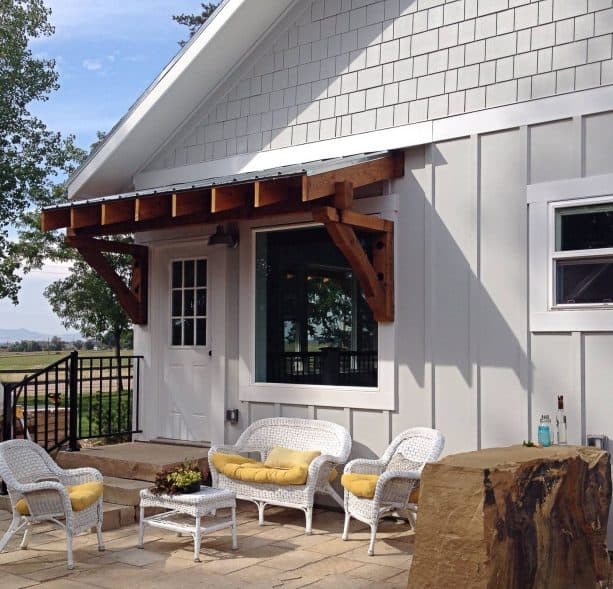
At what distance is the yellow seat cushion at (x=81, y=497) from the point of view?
17.3 feet

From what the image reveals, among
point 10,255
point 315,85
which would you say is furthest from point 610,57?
point 10,255

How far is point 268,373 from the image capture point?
23.8 ft

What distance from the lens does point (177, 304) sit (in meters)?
8.13

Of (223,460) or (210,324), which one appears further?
(210,324)

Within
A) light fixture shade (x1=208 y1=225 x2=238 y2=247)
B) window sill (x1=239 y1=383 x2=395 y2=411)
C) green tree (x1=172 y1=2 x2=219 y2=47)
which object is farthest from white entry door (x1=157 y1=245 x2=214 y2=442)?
green tree (x1=172 y1=2 x2=219 y2=47)

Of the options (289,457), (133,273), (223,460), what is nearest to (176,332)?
(133,273)

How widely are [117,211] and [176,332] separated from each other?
1691 mm

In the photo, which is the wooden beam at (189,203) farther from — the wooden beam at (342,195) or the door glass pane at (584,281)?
the door glass pane at (584,281)

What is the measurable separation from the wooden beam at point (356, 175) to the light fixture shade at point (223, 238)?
5.65ft

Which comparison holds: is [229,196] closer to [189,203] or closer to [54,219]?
[189,203]

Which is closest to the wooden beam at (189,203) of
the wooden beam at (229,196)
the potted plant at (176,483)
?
the wooden beam at (229,196)

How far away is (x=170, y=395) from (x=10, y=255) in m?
7.87

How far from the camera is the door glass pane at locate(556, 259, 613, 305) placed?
5.41 meters

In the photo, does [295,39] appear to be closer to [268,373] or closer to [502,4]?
[502,4]
